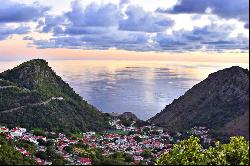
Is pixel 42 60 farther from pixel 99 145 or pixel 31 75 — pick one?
pixel 99 145

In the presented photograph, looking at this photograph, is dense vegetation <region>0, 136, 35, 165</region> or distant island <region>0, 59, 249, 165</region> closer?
dense vegetation <region>0, 136, 35, 165</region>

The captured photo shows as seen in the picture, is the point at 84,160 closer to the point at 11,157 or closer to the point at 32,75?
the point at 11,157

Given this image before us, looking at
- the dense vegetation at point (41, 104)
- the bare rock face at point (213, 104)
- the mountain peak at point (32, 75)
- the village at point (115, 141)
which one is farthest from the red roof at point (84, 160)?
the bare rock face at point (213, 104)

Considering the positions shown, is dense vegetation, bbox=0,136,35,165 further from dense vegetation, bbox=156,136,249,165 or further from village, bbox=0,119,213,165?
dense vegetation, bbox=156,136,249,165

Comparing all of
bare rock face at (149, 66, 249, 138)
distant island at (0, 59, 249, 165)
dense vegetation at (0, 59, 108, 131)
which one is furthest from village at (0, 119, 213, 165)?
bare rock face at (149, 66, 249, 138)

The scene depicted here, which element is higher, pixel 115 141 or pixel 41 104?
pixel 41 104

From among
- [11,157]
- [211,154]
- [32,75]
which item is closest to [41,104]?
[32,75]

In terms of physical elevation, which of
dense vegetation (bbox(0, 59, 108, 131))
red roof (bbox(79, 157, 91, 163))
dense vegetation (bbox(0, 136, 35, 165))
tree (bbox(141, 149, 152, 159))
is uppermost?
dense vegetation (bbox(0, 59, 108, 131))

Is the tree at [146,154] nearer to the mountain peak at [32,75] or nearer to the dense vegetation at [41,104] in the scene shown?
the dense vegetation at [41,104]
